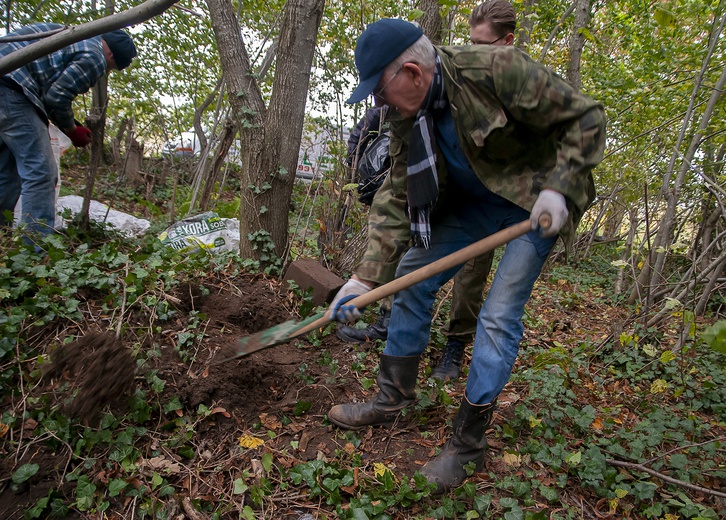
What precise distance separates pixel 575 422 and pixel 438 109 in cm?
182

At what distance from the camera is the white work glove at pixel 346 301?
197cm

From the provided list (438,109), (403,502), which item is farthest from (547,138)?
(403,502)

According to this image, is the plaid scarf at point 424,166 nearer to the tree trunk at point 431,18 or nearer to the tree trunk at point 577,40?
the tree trunk at point 431,18

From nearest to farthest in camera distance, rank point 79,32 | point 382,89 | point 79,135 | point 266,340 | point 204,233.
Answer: point 79,32
point 382,89
point 266,340
point 79,135
point 204,233

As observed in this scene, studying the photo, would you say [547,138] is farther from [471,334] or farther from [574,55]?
[574,55]

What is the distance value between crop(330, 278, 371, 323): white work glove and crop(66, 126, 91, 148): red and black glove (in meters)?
2.78

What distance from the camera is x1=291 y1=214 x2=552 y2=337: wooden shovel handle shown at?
5.83 feet

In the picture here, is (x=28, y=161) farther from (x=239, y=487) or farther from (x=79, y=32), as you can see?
(x=239, y=487)

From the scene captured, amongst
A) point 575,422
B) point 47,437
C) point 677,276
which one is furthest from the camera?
point 677,276

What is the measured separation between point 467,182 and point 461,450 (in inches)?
47.9

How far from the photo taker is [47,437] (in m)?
1.98

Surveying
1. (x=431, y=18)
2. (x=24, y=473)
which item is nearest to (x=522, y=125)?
(x=24, y=473)

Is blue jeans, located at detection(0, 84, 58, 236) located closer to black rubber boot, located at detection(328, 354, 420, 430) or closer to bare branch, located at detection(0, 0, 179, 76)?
bare branch, located at detection(0, 0, 179, 76)

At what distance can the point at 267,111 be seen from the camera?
3543 mm
